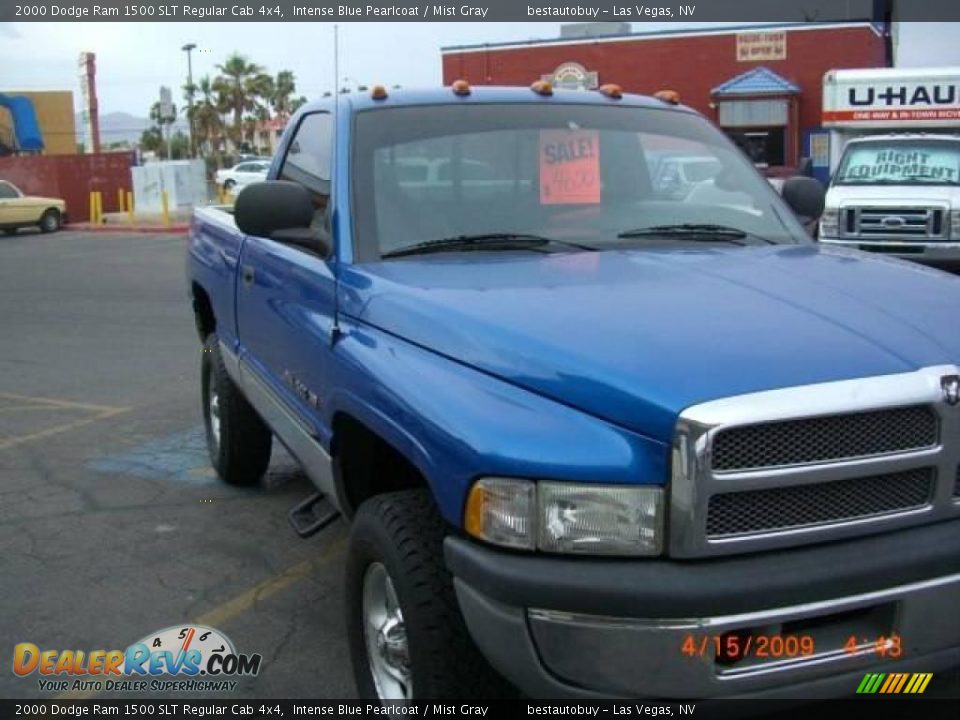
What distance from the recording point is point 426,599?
248 cm

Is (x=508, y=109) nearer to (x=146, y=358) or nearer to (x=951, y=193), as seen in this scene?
(x=146, y=358)

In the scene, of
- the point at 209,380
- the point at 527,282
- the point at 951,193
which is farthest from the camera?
the point at 951,193

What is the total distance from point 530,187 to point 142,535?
8.50 ft

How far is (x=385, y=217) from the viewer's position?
11.4 ft

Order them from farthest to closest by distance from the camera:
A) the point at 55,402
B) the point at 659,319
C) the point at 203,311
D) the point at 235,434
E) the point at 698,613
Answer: the point at 55,402 < the point at 203,311 < the point at 235,434 < the point at 659,319 < the point at 698,613

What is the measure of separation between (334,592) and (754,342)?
92.6 inches

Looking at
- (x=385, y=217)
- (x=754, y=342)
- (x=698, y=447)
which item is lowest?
(x=698, y=447)

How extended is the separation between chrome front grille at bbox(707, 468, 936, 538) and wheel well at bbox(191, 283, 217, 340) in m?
4.15

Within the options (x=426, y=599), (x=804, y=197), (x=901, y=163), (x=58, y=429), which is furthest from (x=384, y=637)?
(x=901, y=163)

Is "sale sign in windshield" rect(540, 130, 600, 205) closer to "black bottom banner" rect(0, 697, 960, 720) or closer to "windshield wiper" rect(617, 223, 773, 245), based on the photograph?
"windshield wiper" rect(617, 223, 773, 245)

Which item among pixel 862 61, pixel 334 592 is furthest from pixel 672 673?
pixel 862 61

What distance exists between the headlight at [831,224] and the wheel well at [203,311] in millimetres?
9926

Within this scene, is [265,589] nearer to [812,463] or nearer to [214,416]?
[214,416]

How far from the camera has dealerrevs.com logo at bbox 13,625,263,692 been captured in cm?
341
